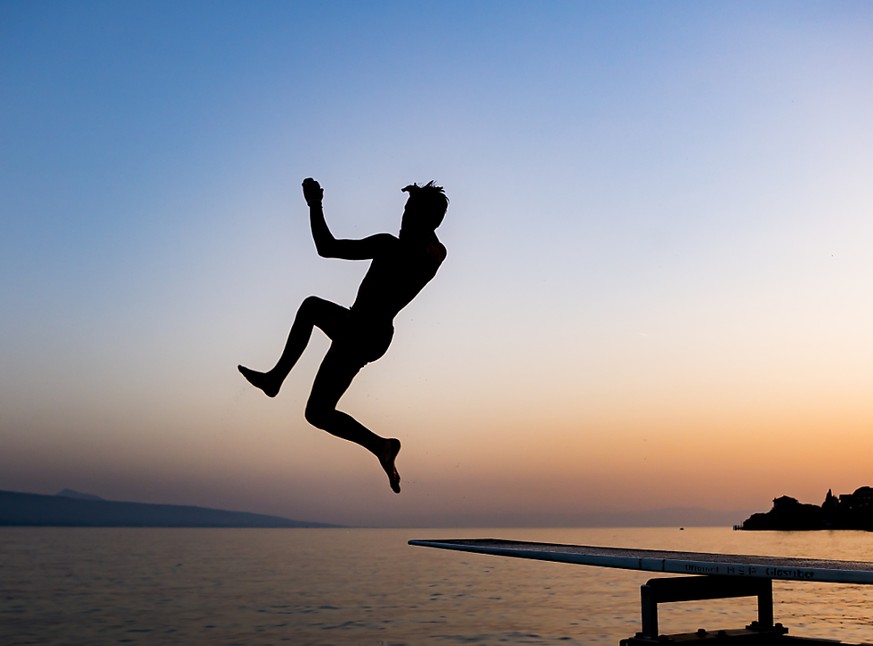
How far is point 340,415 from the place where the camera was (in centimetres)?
809

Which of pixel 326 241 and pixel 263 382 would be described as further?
pixel 263 382

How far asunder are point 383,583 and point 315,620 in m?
23.3

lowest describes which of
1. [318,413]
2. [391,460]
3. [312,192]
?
[391,460]

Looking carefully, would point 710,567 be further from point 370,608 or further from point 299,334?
point 370,608

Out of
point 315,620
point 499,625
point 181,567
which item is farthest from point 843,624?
point 181,567

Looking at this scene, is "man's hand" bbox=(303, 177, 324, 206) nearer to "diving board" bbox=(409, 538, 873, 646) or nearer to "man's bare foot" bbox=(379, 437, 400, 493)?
Answer: "man's bare foot" bbox=(379, 437, 400, 493)

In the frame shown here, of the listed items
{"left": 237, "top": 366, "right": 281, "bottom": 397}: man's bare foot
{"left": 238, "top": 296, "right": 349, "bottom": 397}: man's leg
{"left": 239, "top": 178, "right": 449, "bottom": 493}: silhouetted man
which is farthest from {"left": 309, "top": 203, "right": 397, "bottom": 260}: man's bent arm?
{"left": 237, "top": 366, "right": 281, "bottom": 397}: man's bare foot

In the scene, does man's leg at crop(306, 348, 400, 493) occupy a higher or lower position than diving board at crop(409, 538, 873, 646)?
higher

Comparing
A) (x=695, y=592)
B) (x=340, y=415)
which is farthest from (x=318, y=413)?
(x=695, y=592)

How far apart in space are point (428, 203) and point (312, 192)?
935 mm

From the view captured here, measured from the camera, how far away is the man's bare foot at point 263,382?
797 centimetres

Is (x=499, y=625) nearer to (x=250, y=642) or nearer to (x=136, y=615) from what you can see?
(x=250, y=642)

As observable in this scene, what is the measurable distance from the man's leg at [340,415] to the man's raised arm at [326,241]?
2.62 ft

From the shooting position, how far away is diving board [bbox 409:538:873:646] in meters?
8.14
